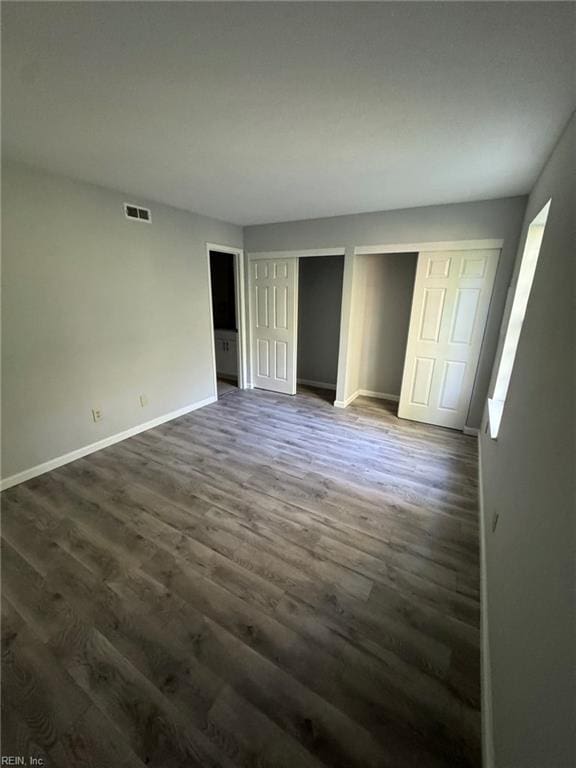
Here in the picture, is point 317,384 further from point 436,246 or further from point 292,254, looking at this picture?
point 436,246

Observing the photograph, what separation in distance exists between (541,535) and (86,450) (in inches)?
134

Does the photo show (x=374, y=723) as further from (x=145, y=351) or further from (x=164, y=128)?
(x=145, y=351)

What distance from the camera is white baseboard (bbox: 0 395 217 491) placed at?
95.3 inches

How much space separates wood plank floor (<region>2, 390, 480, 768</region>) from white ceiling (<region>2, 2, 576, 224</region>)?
242cm

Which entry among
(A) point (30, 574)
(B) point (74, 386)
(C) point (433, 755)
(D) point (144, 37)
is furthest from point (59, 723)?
(D) point (144, 37)

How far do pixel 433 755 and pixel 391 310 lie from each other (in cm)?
409

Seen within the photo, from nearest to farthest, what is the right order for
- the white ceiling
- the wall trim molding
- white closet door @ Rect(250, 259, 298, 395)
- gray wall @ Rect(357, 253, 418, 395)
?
1. the white ceiling
2. gray wall @ Rect(357, 253, 418, 395)
3. white closet door @ Rect(250, 259, 298, 395)
4. the wall trim molding


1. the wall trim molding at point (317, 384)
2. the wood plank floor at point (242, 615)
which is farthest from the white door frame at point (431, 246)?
the wood plank floor at point (242, 615)

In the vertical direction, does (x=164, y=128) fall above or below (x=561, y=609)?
above

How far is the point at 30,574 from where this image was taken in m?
1.67

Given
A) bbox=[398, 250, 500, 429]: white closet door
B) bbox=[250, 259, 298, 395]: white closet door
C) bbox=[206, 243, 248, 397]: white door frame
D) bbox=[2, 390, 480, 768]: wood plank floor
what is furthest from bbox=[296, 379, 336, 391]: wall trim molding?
bbox=[2, 390, 480, 768]: wood plank floor

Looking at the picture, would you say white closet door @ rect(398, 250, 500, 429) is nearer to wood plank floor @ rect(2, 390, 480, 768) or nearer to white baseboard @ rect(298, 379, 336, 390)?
wood plank floor @ rect(2, 390, 480, 768)

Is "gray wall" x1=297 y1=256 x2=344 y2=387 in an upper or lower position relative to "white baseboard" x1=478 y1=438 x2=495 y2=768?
upper

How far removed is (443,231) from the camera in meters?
3.12
